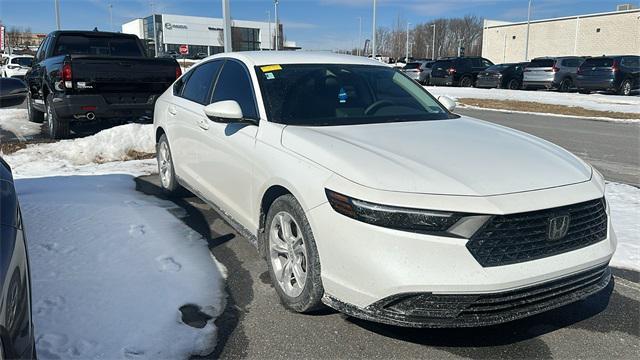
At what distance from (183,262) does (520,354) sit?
2448 mm

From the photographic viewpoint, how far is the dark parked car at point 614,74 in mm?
23219

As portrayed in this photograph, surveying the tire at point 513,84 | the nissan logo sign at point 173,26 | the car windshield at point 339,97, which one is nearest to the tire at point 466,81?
the tire at point 513,84

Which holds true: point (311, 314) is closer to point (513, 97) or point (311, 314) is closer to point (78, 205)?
point (78, 205)

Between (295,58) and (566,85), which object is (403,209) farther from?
(566,85)

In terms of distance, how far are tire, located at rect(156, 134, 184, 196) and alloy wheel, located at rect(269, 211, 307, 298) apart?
2.48 meters

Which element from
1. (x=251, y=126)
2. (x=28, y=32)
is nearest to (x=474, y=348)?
(x=251, y=126)

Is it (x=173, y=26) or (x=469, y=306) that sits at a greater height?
(x=173, y=26)

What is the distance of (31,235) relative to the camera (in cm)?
433

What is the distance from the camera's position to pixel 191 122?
16.2 ft

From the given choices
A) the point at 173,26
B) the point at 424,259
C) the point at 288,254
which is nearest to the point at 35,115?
the point at 288,254

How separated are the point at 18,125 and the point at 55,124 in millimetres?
2927

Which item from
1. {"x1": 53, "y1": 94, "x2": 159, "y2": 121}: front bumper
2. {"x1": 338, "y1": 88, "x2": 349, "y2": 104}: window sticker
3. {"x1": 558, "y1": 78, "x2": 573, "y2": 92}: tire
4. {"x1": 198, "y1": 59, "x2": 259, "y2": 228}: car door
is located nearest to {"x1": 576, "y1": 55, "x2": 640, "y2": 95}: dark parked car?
{"x1": 558, "y1": 78, "x2": 573, "y2": 92}: tire

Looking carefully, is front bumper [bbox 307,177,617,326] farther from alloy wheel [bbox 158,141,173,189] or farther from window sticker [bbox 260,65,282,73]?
alloy wheel [bbox 158,141,173,189]

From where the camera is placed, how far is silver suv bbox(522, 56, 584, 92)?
25.6 meters
